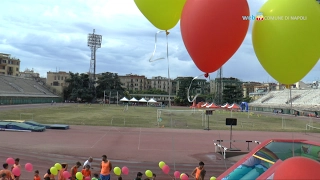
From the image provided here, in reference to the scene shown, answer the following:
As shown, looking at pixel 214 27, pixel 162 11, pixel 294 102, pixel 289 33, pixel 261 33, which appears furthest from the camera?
pixel 294 102

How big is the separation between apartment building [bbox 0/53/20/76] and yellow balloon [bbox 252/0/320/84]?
98.9 metres

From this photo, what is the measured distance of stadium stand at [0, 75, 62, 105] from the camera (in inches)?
2694

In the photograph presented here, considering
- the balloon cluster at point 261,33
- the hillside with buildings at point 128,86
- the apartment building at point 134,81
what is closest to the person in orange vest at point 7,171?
the balloon cluster at point 261,33

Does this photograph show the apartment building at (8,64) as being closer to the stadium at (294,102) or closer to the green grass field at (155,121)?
the green grass field at (155,121)

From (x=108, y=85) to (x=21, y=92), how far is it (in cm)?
3423

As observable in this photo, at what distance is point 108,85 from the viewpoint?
108000 mm

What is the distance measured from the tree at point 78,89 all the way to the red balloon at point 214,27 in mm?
96333

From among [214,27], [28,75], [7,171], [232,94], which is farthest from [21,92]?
[214,27]

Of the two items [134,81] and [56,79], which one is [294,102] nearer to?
[56,79]

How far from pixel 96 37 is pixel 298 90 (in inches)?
2321

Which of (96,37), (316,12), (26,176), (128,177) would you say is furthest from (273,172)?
(96,37)

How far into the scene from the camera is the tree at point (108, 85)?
10712cm

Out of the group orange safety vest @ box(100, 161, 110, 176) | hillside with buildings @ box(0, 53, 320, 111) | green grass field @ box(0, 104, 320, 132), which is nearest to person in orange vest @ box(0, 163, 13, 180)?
orange safety vest @ box(100, 161, 110, 176)

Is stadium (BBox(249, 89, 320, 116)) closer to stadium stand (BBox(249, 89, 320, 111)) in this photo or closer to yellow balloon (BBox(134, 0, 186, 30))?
stadium stand (BBox(249, 89, 320, 111))
